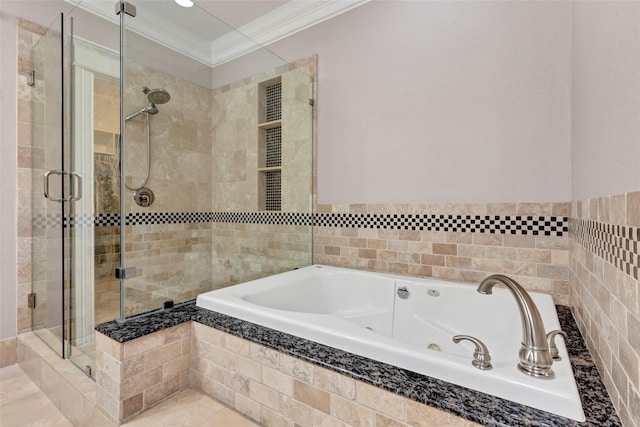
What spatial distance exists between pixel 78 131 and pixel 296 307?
1.65 metres

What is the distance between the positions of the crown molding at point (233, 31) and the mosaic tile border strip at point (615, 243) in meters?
2.02

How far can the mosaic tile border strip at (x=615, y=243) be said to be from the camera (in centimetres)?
65

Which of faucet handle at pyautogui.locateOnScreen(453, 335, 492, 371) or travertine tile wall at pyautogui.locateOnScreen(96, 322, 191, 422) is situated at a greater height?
faucet handle at pyautogui.locateOnScreen(453, 335, 492, 371)

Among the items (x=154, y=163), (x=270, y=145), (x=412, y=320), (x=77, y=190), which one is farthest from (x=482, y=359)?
(x=77, y=190)

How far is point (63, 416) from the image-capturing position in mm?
1516

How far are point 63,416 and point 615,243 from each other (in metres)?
2.31

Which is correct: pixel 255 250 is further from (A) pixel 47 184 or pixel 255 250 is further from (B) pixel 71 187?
(A) pixel 47 184

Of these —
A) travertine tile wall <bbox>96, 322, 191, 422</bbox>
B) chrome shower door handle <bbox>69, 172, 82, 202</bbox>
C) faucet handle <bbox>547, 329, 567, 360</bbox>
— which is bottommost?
travertine tile wall <bbox>96, 322, 191, 422</bbox>

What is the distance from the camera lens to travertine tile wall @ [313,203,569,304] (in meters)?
1.63

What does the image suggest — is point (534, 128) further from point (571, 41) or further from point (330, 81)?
point (330, 81)

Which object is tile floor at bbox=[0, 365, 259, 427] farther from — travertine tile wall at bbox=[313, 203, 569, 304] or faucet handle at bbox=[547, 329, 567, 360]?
travertine tile wall at bbox=[313, 203, 569, 304]

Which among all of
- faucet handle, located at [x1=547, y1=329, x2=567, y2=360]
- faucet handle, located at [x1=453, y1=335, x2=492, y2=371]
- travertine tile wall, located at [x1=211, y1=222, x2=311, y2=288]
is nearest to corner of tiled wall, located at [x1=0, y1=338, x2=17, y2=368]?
travertine tile wall, located at [x1=211, y1=222, x2=311, y2=288]

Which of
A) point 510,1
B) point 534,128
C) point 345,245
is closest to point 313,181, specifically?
point 345,245

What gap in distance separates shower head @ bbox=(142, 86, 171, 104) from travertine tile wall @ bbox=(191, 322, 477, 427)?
1.26 m
